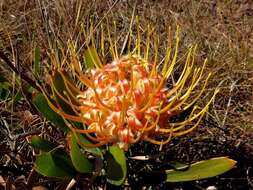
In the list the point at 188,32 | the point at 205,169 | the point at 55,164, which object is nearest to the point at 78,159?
the point at 55,164

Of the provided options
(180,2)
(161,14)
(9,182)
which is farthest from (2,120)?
(180,2)

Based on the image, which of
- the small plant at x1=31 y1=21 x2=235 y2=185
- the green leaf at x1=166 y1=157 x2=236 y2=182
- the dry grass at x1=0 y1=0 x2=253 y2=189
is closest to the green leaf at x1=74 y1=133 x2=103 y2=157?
the small plant at x1=31 y1=21 x2=235 y2=185

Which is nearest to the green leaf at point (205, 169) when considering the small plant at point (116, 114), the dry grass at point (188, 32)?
the small plant at point (116, 114)

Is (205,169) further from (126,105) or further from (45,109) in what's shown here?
(45,109)

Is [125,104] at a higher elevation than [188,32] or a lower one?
higher

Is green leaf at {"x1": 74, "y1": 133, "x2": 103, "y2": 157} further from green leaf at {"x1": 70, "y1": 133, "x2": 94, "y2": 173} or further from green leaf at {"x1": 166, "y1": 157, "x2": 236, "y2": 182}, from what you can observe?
green leaf at {"x1": 166, "y1": 157, "x2": 236, "y2": 182}

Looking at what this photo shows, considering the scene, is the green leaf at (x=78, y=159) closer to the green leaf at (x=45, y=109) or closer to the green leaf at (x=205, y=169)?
the green leaf at (x=45, y=109)
